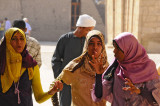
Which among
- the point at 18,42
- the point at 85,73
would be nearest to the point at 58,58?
the point at 85,73

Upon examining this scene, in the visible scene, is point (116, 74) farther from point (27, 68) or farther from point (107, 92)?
point (27, 68)

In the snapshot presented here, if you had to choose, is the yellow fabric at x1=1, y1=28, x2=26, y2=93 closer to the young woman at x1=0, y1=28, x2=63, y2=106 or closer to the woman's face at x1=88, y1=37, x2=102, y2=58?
the young woman at x1=0, y1=28, x2=63, y2=106

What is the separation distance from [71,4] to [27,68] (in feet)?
59.1

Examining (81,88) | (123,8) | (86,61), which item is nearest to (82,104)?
(81,88)

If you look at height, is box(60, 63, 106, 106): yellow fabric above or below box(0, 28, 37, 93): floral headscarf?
below

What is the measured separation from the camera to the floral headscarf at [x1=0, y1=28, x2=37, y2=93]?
2.70 metres

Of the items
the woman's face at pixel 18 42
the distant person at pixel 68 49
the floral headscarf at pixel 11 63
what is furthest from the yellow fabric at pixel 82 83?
the distant person at pixel 68 49

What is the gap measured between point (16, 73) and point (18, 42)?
264mm

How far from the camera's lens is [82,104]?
3.04m

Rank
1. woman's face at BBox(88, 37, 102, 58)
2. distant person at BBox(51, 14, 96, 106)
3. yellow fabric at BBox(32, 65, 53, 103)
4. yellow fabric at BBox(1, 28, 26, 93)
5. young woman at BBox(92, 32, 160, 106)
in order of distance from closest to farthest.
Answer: young woman at BBox(92, 32, 160, 106), yellow fabric at BBox(1, 28, 26, 93), yellow fabric at BBox(32, 65, 53, 103), woman's face at BBox(88, 37, 102, 58), distant person at BBox(51, 14, 96, 106)

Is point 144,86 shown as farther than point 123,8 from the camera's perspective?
No

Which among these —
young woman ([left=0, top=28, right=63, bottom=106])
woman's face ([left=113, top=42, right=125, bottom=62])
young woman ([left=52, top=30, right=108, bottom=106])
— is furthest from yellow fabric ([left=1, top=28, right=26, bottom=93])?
woman's face ([left=113, top=42, right=125, bottom=62])

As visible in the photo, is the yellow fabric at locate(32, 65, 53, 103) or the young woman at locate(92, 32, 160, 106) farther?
the yellow fabric at locate(32, 65, 53, 103)

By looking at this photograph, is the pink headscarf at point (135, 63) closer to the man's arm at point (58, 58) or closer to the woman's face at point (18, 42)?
the woman's face at point (18, 42)
